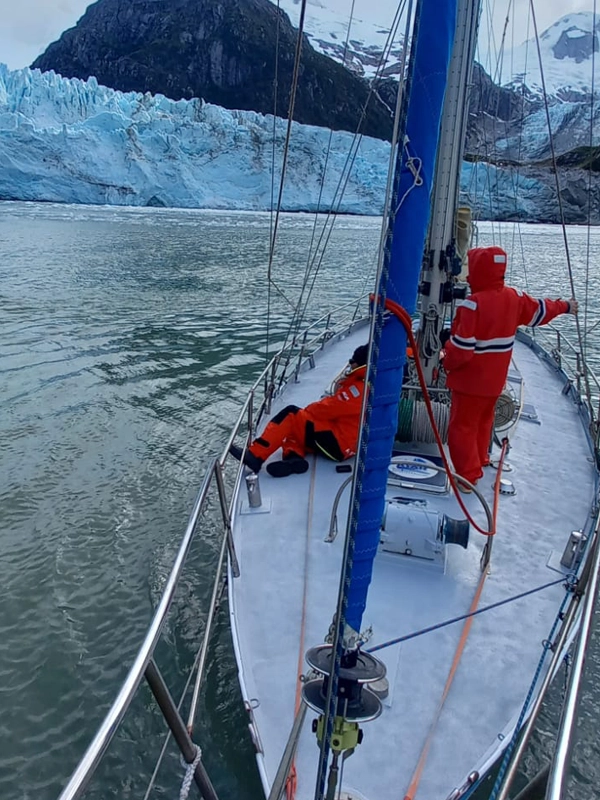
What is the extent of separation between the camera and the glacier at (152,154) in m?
40.2

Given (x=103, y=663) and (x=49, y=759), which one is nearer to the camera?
(x=49, y=759)

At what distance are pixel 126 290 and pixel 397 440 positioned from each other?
12.6m

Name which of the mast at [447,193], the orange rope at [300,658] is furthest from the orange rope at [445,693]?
the mast at [447,193]

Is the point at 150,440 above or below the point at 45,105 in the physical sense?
below

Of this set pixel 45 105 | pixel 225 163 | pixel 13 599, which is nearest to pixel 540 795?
pixel 13 599

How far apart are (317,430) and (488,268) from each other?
1.64 meters

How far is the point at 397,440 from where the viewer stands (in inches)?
178

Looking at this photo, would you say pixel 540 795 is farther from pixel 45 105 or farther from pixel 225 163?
pixel 45 105

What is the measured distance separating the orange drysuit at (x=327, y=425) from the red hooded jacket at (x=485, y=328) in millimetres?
815

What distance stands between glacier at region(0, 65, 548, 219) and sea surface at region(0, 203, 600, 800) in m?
28.7

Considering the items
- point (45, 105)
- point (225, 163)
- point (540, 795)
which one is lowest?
point (540, 795)

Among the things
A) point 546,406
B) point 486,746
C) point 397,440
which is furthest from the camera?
point 546,406

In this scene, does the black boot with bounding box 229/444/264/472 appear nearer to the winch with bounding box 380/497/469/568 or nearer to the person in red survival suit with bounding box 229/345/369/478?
the person in red survival suit with bounding box 229/345/369/478

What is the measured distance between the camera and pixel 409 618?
9.49 feet
